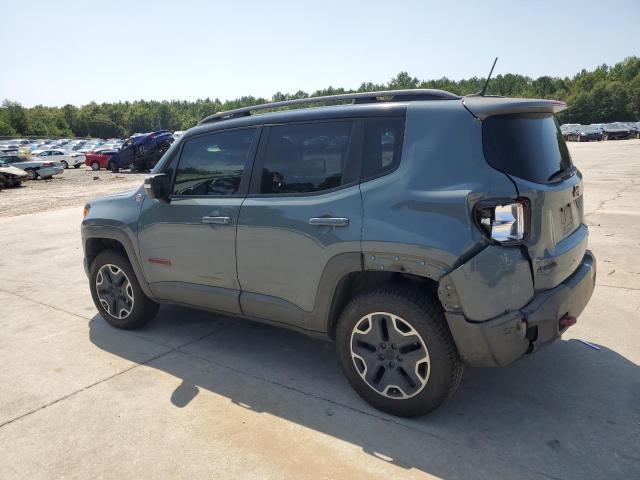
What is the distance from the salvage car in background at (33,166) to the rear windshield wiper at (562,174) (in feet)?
86.3

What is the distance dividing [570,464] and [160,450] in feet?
7.07

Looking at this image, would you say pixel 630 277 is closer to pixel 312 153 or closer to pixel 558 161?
pixel 558 161

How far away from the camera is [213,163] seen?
382 centimetres

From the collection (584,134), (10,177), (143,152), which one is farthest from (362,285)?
(584,134)

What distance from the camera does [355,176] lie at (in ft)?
9.91

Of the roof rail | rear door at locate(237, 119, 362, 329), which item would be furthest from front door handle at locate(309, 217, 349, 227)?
the roof rail

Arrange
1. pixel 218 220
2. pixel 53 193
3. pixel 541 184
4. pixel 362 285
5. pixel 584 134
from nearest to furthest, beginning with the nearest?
pixel 541 184 < pixel 362 285 < pixel 218 220 < pixel 53 193 < pixel 584 134

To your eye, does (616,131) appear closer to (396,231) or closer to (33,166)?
(33,166)

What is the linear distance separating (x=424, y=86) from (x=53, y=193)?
306ft

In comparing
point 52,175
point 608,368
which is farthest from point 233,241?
point 52,175

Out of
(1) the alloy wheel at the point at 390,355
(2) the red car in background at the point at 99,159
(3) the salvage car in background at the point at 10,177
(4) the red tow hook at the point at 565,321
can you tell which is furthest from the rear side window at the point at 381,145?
(2) the red car in background at the point at 99,159

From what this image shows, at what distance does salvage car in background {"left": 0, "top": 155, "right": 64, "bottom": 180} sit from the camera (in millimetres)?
24719

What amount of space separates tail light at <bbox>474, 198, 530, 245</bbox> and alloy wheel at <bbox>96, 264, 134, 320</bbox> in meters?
3.14

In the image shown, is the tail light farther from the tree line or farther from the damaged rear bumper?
the tree line
